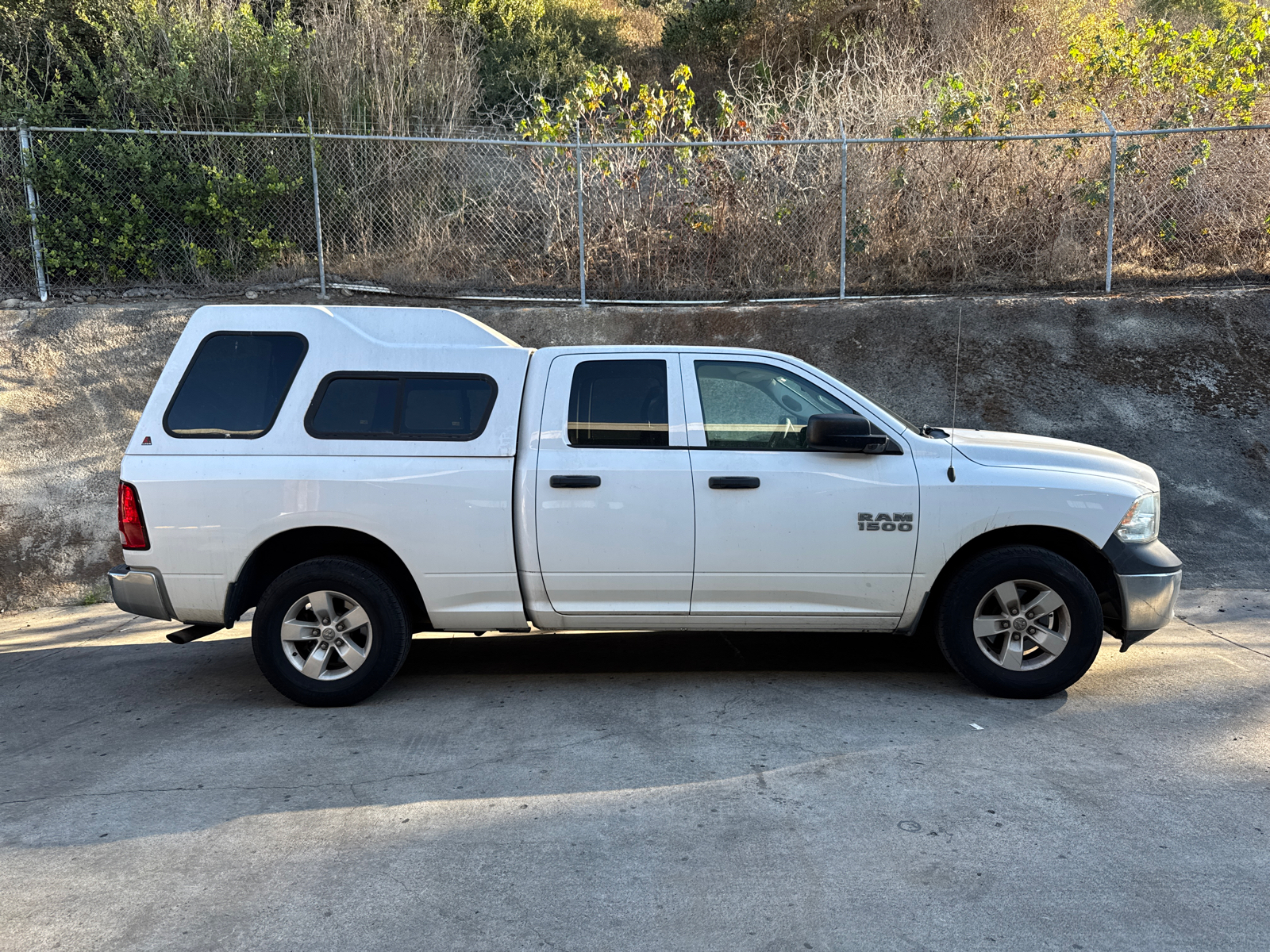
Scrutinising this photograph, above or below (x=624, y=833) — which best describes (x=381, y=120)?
above

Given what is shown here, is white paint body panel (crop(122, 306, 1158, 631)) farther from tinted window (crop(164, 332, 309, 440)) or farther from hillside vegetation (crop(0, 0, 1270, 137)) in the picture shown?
hillside vegetation (crop(0, 0, 1270, 137))

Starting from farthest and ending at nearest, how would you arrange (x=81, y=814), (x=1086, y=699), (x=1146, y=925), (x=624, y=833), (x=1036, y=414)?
(x=1036, y=414) → (x=1086, y=699) → (x=81, y=814) → (x=624, y=833) → (x=1146, y=925)

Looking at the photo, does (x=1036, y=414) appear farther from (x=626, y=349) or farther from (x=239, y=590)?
(x=239, y=590)

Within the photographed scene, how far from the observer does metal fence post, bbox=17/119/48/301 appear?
1142cm

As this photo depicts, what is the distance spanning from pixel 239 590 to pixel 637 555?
2235 mm

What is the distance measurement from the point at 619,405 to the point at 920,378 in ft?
20.2

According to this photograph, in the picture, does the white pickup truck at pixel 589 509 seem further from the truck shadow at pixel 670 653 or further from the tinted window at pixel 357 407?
the truck shadow at pixel 670 653

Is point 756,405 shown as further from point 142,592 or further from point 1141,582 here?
point 142,592

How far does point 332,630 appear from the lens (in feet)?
17.9

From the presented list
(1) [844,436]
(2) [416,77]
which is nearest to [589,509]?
(1) [844,436]

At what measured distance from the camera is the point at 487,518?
17.6ft

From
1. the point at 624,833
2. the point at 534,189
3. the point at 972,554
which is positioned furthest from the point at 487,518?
the point at 534,189

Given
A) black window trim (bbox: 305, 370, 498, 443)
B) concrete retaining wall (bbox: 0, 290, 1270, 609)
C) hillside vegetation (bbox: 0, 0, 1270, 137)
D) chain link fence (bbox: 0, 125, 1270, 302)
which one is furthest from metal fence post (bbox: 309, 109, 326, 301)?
black window trim (bbox: 305, 370, 498, 443)

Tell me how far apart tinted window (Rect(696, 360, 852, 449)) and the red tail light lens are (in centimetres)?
316
